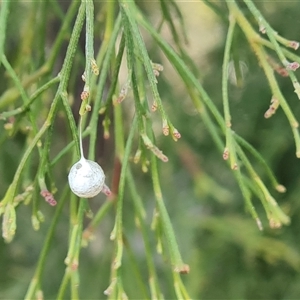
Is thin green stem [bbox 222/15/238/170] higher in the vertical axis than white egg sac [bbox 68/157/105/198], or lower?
higher

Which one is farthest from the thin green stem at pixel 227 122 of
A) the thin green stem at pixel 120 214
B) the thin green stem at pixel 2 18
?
the thin green stem at pixel 2 18

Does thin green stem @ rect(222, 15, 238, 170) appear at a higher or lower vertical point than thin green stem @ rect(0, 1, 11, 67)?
lower

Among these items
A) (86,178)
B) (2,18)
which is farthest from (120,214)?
(2,18)

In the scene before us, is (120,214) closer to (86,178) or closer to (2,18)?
(86,178)

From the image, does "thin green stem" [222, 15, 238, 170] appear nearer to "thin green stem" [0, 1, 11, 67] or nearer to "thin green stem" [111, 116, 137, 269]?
"thin green stem" [111, 116, 137, 269]

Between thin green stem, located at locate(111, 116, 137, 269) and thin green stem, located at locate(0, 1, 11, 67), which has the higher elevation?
thin green stem, located at locate(0, 1, 11, 67)

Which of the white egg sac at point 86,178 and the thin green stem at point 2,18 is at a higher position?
the thin green stem at point 2,18

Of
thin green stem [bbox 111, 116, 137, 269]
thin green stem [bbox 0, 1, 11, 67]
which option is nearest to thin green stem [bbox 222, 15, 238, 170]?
thin green stem [bbox 111, 116, 137, 269]

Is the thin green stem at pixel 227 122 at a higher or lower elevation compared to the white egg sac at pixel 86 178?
higher

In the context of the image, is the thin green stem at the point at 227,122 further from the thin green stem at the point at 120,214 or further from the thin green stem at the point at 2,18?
the thin green stem at the point at 2,18
